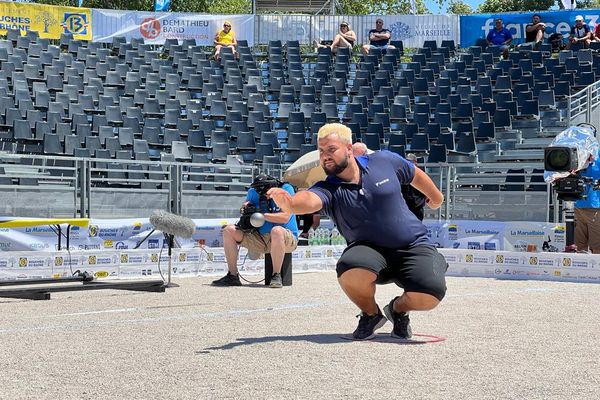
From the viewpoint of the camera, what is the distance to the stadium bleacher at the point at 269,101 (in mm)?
21453

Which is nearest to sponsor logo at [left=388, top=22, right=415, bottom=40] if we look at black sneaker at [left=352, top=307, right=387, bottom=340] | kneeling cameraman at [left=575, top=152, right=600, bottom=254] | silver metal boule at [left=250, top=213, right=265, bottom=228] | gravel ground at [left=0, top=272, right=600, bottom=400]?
kneeling cameraman at [left=575, top=152, right=600, bottom=254]

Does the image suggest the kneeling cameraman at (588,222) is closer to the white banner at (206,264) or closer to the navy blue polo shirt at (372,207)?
the white banner at (206,264)

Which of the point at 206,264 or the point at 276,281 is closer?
the point at 276,281

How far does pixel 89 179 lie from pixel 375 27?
16.6 metres

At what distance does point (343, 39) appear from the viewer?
2908 centimetres

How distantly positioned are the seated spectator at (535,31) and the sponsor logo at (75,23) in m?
12.2

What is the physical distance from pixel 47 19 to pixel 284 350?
22927 mm

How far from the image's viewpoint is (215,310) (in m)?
9.85

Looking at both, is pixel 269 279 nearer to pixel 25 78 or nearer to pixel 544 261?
pixel 544 261

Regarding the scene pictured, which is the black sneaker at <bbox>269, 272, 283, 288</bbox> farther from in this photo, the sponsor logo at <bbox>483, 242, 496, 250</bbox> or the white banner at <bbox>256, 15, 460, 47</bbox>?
the white banner at <bbox>256, 15, 460, 47</bbox>

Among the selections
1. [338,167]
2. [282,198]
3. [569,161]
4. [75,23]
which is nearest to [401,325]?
[338,167]

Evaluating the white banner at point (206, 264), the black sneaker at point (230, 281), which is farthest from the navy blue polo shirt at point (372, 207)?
the white banner at point (206, 264)

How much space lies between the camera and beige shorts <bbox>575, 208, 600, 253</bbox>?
48.7 feet

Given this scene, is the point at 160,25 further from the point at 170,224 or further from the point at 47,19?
the point at 170,224
